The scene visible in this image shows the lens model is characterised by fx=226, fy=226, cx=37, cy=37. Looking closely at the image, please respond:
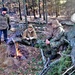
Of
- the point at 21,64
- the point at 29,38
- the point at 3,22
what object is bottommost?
the point at 21,64

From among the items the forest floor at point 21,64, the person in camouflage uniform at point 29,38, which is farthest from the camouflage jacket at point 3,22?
the forest floor at point 21,64

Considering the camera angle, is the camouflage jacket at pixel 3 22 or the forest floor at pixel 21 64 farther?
the camouflage jacket at pixel 3 22

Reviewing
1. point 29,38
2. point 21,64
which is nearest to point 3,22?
point 29,38

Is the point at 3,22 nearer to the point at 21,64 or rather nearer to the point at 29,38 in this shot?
the point at 29,38

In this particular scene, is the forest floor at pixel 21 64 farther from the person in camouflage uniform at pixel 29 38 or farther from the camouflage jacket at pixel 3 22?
the camouflage jacket at pixel 3 22

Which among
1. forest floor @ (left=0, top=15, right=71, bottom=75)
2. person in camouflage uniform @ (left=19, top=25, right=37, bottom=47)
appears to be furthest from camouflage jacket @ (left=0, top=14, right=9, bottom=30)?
forest floor @ (left=0, top=15, right=71, bottom=75)

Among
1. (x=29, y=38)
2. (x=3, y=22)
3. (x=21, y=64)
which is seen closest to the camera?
(x=21, y=64)

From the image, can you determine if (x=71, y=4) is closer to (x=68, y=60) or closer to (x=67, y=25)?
(x=67, y=25)

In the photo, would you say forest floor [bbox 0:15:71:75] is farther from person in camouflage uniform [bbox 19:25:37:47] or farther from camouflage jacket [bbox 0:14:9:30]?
camouflage jacket [bbox 0:14:9:30]

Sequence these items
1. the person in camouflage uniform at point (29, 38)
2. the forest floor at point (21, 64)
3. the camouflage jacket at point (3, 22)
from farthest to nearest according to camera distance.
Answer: the person in camouflage uniform at point (29, 38)
the camouflage jacket at point (3, 22)
the forest floor at point (21, 64)

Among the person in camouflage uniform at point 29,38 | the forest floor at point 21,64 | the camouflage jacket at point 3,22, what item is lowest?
the forest floor at point 21,64

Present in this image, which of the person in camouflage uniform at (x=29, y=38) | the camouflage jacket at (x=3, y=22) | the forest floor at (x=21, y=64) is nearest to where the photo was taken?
the forest floor at (x=21, y=64)

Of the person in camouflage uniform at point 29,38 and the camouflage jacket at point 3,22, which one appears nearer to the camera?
the camouflage jacket at point 3,22

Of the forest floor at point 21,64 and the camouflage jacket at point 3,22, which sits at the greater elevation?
the camouflage jacket at point 3,22
